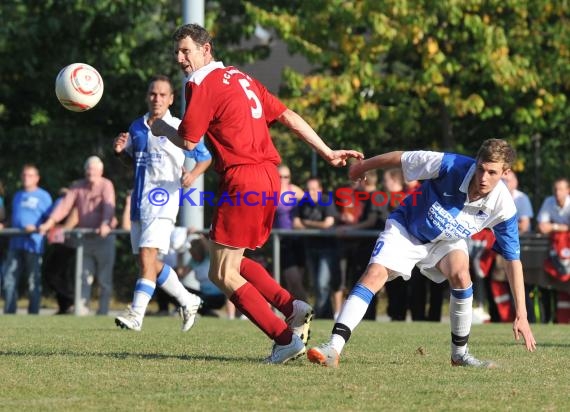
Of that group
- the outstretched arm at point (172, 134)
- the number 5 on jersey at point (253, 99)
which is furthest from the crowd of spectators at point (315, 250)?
the outstretched arm at point (172, 134)

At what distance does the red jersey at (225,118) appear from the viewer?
289 inches

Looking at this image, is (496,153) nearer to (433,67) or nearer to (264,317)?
(264,317)

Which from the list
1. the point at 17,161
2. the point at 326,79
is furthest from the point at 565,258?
the point at 17,161

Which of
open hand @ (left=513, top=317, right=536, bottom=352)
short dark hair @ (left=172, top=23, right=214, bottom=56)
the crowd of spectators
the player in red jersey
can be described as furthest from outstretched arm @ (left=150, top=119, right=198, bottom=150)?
the crowd of spectators

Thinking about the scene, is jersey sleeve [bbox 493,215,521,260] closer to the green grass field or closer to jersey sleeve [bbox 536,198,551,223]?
the green grass field

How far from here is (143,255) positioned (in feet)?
34.9

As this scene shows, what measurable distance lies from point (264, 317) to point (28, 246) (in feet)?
30.5

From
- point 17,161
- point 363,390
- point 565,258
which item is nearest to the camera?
point 363,390

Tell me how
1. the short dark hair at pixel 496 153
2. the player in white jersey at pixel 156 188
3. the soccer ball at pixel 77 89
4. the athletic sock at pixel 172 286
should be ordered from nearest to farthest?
the short dark hair at pixel 496 153 < the soccer ball at pixel 77 89 < the player in white jersey at pixel 156 188 < the athletic sock at pixel 172 286

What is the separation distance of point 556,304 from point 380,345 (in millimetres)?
6415

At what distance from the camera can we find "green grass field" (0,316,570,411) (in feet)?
19.3

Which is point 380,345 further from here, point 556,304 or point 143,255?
point 556,304

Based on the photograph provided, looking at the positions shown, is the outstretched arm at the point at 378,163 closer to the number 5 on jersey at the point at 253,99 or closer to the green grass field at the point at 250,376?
the number 5 on jersey at the point at 253,99

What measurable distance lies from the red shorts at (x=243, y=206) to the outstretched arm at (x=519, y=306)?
1.53 meters
